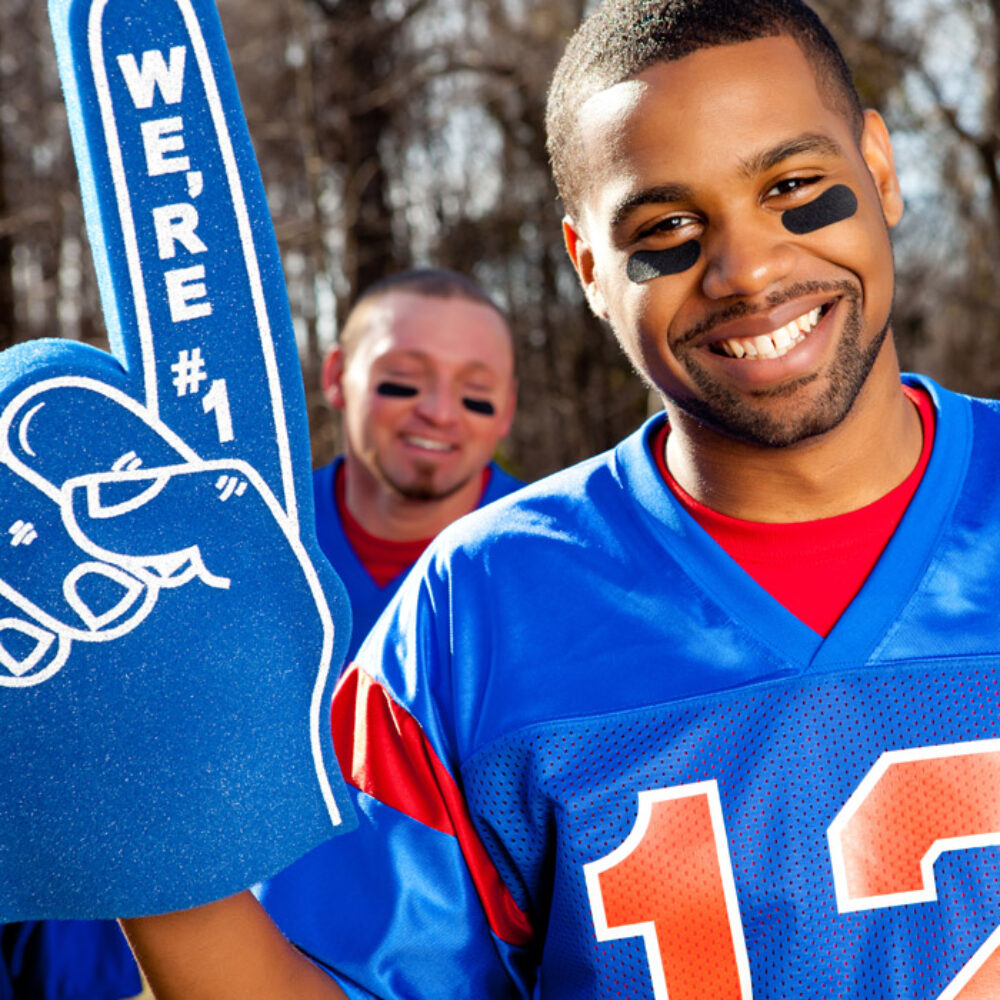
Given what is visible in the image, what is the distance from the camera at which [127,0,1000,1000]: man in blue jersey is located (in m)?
1.32

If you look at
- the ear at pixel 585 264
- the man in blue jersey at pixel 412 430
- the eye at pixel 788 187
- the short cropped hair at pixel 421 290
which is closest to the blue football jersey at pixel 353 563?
the man in blue jersey at pixel 412 430

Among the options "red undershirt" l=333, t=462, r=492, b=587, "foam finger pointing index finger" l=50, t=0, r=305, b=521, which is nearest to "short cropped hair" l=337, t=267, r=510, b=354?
"red undershirt" l=333, t=462, r=492, b=587

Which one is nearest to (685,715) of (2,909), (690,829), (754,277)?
(690,829)

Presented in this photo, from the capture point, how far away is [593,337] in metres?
12.2

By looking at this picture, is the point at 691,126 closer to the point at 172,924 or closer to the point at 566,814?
the point at 566,814

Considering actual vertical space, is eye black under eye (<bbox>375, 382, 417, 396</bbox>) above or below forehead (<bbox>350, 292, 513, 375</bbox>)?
below

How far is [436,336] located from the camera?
10.2ft

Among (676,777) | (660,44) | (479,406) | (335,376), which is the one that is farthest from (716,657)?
(335,376)

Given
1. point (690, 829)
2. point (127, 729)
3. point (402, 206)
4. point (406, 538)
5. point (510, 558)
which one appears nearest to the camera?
point (127, 729)

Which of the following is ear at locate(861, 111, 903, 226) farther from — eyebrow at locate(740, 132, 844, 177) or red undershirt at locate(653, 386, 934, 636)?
red undershirt at locate(653, 386, 934, 636)

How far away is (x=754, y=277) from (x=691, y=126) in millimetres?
177

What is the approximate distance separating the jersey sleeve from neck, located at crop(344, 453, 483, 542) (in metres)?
1.55

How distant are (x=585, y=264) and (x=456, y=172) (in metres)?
10.1

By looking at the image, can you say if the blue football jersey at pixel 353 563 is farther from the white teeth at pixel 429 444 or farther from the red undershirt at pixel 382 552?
the white teeth at pixel 429 444
